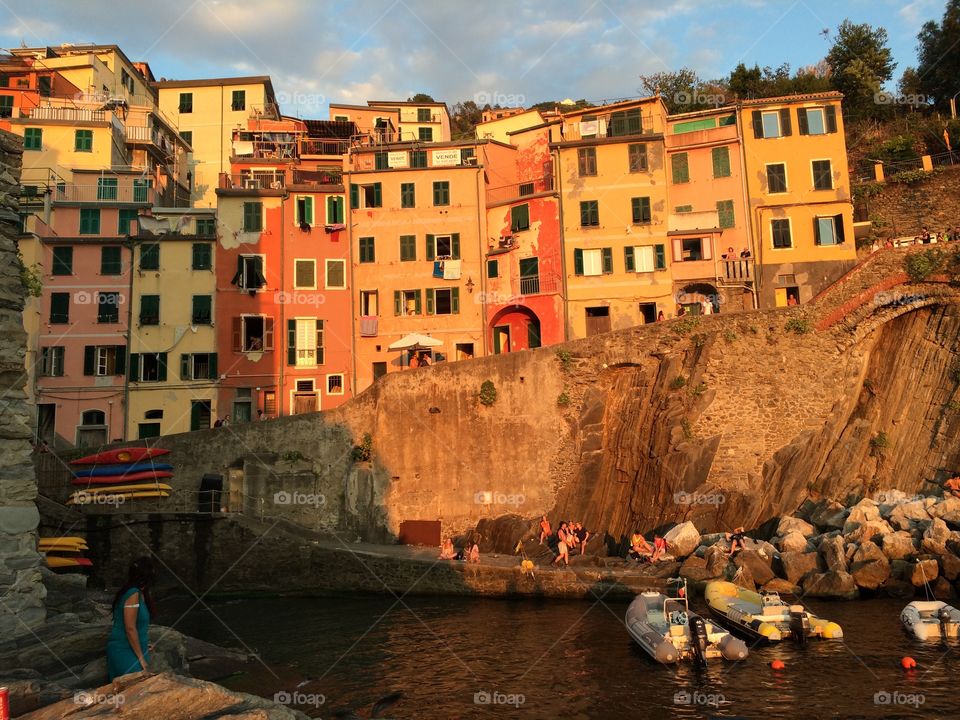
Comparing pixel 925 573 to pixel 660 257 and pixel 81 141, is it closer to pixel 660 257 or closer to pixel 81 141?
pixel 660 257

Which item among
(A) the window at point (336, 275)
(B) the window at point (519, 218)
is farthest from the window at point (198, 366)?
(B) the window at point (519, 218)

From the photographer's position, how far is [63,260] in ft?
130

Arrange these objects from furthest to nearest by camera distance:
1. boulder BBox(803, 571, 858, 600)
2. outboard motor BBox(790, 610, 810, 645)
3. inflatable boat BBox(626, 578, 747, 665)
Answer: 1. boulder BBox(803, 571, 858, 600)
2. outboard motor BBox(790, 610, 810, 645)
3. inflatable boat BBox(626, 578, 747, 665)

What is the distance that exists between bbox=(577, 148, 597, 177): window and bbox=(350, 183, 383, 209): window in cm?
1131

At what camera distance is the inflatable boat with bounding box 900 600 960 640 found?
18.8m

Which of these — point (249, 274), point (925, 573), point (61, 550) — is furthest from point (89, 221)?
point (925, 573)

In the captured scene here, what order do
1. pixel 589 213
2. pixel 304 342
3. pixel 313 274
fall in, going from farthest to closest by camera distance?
pixel 313 274
pixel 589 213
pixel 304 342

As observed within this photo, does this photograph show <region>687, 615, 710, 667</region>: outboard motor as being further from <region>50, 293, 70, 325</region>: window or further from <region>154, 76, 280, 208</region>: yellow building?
<region>154, 76, 280, 208</region>: yellow building

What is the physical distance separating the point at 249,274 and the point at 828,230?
102 ft

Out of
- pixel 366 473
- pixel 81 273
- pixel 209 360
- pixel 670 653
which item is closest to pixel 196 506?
pixel 366 473

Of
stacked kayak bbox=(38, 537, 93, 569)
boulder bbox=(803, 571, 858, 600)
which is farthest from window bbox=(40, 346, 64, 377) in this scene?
boulder bbox=(803, 571, 858, 600)

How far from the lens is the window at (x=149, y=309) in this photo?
→ 39250mm

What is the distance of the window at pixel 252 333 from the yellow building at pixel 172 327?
124 cm

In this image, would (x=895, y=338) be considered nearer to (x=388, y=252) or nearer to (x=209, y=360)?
(x=388, y=252)
